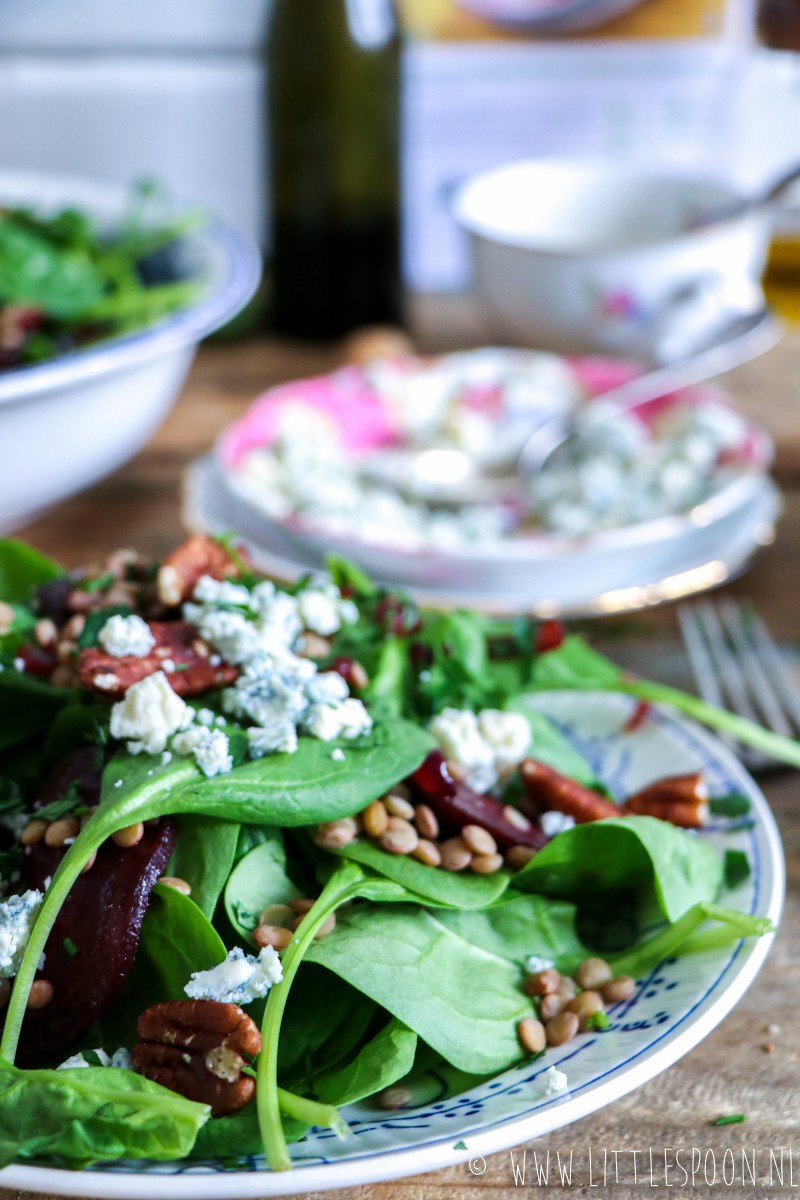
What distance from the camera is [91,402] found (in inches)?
51.4

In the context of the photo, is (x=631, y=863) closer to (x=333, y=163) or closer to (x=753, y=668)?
(x=753, y=668)

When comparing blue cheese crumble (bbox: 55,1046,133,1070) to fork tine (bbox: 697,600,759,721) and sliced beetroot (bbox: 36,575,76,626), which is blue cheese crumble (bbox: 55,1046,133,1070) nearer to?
sliced beetroot (bbox: 36,575,76,626)

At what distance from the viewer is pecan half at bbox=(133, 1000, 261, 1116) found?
0.61 metres

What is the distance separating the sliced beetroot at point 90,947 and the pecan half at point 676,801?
352 mm

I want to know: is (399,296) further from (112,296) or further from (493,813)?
(493,813)

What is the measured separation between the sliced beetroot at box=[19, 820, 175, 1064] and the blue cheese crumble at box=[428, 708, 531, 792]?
213 millimetres

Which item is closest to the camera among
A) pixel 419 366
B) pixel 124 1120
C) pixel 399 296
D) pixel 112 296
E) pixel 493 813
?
pixel 124 1120

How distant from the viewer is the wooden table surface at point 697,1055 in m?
0.68

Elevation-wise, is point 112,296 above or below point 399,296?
above

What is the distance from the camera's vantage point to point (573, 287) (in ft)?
5.45

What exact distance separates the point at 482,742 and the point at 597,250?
1.01 meters

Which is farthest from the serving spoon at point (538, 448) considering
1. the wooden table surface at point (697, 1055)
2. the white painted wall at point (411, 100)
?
the white painted wall at point (411, 100)

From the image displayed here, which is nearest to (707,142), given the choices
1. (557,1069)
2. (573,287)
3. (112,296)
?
(573,287)

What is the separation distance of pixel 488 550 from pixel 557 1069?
24.7 inches
